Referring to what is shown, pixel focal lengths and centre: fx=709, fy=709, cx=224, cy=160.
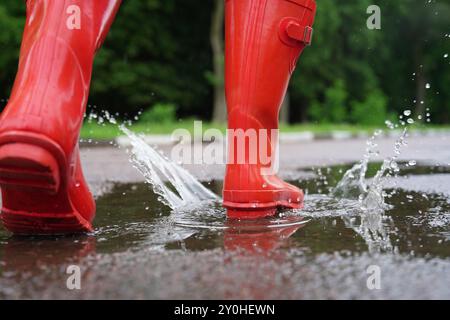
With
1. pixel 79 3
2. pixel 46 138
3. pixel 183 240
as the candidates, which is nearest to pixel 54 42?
pixel 79 3

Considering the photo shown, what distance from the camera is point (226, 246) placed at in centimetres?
164

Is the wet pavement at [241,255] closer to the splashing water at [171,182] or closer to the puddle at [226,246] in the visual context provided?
the puddle at [226,246]

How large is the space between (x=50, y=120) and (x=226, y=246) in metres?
0.51

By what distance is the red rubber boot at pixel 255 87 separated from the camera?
2096 millimetres

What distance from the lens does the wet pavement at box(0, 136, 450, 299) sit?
1.25m
